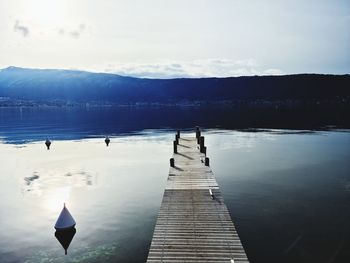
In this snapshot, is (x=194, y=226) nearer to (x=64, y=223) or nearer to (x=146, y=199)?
(x=64, y=223)

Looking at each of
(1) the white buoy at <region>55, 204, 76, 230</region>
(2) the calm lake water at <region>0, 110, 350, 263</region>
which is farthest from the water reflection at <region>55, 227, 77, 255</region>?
(1) the white buoy at <region>55, 204, 76, 230</region>

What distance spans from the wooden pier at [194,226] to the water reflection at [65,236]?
6665 mm

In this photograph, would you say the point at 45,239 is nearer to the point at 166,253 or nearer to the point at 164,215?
the point at 164,215

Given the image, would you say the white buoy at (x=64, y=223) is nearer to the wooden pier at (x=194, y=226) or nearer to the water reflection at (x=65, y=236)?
the water reflection at (x=65, y=236)

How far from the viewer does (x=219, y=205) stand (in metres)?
23.6

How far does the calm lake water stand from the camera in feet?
70.6

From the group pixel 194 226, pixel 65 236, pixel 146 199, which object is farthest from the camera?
pixel 146 199

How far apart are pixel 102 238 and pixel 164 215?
4912 millimetres

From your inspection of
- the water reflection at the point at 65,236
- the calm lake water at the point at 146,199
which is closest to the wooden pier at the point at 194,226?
the calm lake water at the point at 146,199

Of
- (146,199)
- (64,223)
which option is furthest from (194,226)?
(146,199)

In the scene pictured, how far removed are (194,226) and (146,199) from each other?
40.8 feet

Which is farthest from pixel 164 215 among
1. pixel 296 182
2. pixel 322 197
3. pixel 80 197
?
pixel 296 182

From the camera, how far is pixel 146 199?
3198 centimetres

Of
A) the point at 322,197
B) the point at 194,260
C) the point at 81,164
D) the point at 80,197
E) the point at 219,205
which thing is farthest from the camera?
the point at 81,164
